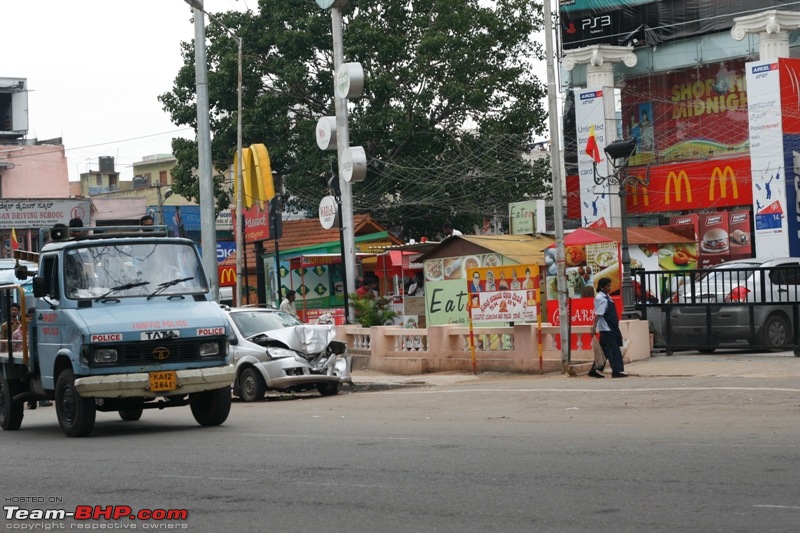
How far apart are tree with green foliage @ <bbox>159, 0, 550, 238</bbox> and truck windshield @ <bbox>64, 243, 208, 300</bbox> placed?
32585 mm

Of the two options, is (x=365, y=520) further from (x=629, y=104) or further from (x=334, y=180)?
(x=629, y=104)

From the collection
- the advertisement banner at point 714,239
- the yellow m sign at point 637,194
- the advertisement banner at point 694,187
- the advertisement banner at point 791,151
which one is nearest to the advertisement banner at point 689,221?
the advertisement banner at point 714,239

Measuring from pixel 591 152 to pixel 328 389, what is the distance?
31.1 metres

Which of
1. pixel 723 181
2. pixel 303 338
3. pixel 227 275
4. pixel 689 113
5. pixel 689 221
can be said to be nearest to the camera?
pixel 303 338

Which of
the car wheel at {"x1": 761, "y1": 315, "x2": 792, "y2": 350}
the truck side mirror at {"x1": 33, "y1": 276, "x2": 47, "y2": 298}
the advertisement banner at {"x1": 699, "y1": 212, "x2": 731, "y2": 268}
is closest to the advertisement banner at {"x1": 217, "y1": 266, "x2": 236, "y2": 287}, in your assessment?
the advertisement banner at {"x1": 699, "y1": 212, "x2": 731, "y2": 268}

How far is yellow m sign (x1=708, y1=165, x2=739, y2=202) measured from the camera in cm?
5016

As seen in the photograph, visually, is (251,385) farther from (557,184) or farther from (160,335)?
(160,335)

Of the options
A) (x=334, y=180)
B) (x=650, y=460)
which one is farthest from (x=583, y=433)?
(x=334, y=180)

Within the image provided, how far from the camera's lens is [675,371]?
2214 cm

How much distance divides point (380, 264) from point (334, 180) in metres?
8.49

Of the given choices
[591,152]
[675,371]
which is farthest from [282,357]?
[591,152]

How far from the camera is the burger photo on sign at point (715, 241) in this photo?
163ft

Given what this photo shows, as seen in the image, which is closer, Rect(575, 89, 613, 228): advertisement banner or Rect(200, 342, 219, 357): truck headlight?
Rect(200, 342, 219, 357): truck headlight

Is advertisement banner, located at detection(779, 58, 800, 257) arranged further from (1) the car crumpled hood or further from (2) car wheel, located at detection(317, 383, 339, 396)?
(1) the car crumpled hood
